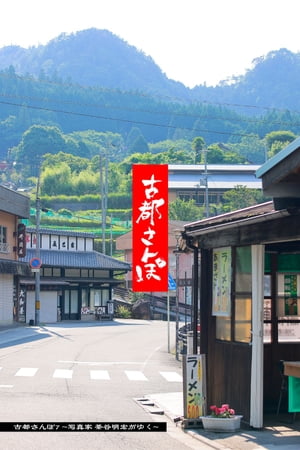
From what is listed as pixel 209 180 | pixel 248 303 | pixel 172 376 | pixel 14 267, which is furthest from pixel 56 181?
pixel 248 303

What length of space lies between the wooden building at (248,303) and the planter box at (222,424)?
285 millimetres

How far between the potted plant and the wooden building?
297 mm

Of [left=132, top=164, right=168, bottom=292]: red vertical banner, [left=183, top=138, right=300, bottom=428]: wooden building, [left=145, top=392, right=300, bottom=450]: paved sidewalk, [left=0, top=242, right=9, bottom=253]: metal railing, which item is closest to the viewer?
[left=145, top=392, right=300, bottom=450]: paved sidewalk

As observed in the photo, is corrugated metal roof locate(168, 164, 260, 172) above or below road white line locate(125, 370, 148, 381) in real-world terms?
above

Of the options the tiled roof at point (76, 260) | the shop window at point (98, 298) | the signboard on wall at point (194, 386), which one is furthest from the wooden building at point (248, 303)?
the shop window at point (98, 298)

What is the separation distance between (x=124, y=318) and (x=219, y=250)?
179ft

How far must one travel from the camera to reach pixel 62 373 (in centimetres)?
2494

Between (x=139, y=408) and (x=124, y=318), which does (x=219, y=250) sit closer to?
(x=139, y=408)

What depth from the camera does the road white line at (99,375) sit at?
2432 centimetres

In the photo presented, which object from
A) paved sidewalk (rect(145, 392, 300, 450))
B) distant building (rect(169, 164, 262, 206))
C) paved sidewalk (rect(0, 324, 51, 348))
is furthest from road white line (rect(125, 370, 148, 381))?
distant building (rect(169, 164, 262, 206))

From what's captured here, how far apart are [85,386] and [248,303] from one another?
8.23 meters

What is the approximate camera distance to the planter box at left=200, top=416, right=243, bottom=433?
14.2 meters

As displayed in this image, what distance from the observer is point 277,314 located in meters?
15.8
